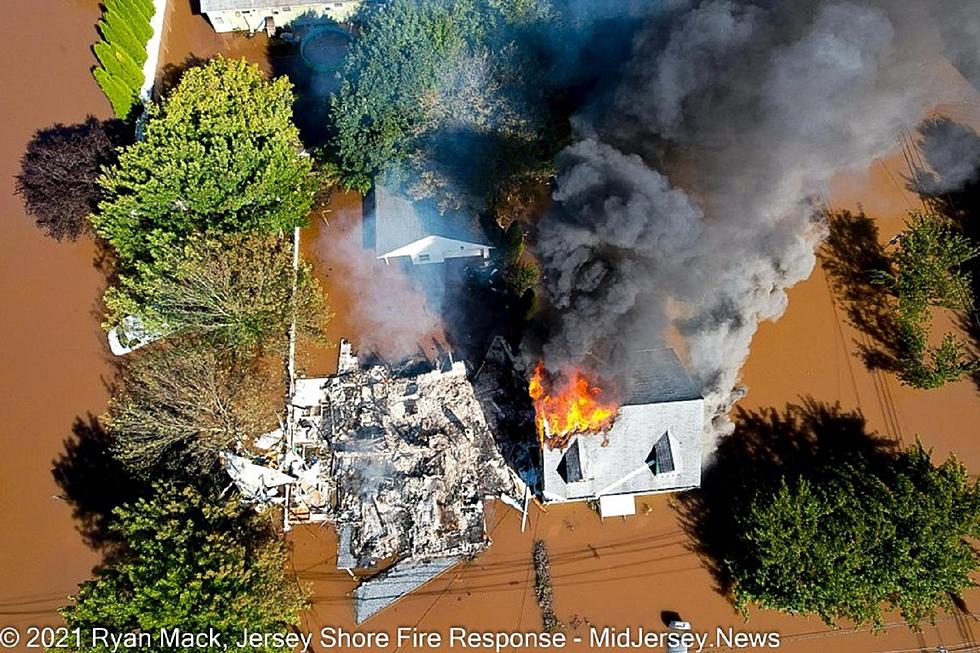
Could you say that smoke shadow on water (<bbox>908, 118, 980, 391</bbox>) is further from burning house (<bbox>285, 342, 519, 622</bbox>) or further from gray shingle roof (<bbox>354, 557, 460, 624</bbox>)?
gray shingle roof (<bbox>354, 557, 460, 624</bbox>)

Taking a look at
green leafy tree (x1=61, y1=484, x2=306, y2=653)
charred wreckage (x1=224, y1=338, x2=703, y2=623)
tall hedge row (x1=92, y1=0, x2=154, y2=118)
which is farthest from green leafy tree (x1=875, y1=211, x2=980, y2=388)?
tall hedge row (x1=92, y1=0, x2=154, y2=118)

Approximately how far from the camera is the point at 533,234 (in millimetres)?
24234

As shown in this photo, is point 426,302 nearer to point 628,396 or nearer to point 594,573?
point 628,396

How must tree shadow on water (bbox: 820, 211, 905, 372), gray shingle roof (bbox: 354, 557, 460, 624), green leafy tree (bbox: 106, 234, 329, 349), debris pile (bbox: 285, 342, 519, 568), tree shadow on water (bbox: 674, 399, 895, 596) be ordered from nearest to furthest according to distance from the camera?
green leafy tree (bbox: 106, 234, 329, 349) < gray shingle roof (bbox: 354, 557, 460, 624) < debris pile (bbox: 285, 342, 519, 568) < tree shadow on water (bbox: 674, 399, 895, 596) < tree shadow on water (bbox: 820, 211, 905, 372)

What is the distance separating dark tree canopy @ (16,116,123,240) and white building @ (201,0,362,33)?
726 cm

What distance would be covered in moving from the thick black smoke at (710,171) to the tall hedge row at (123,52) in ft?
58.7

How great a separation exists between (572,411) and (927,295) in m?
13.8

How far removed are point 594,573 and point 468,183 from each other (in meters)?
14.1

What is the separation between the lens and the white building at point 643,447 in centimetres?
1866

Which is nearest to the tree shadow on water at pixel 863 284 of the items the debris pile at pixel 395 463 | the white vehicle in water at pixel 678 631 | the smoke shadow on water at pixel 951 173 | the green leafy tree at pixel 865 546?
the smoke shadow on water at pixel 951 173

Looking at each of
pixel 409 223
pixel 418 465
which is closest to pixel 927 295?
pixel 409 223

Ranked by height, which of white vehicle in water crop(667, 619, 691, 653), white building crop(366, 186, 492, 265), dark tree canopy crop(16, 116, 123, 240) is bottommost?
white vehicle in water crop(667, 619, 691, 653)

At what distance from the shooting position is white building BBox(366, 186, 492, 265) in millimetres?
22359

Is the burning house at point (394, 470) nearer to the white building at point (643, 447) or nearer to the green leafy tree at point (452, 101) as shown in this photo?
the white building at point (643, 447)
